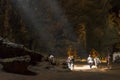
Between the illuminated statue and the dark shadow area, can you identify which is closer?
the dark shadow area

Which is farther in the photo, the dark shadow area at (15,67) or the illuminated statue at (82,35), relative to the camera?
the illuminated statue at (82,35)

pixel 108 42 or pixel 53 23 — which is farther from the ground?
pixel 53 23

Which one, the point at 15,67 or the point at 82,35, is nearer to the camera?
the point at 15,67

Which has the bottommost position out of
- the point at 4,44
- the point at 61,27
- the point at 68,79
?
the point at 68,79

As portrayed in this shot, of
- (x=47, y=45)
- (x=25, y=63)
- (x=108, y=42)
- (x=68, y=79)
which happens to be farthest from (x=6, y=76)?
(x=47, y=45)

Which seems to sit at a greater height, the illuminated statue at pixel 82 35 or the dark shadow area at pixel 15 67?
the illuminated statue at pixel 82 35

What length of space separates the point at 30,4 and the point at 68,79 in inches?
1743

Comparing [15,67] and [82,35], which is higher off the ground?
[82,35]

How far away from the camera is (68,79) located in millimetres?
20750

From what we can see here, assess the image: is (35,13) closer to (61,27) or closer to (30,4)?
(30,4)

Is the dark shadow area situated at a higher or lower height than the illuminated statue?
lower

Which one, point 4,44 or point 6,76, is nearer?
point 6,76

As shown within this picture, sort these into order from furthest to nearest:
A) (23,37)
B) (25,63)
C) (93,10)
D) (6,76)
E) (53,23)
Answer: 1. (53,23)
2. (93,10)
3. (23,37)
4. (25,63)
5. (6,76)

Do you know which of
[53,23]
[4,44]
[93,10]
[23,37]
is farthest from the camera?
[53,23]
